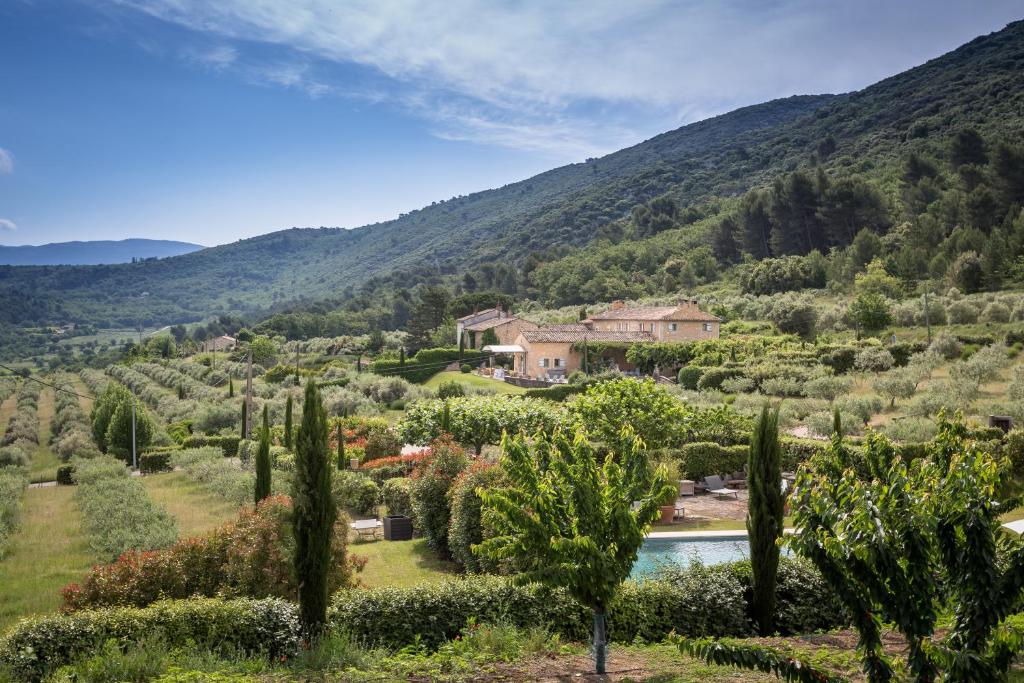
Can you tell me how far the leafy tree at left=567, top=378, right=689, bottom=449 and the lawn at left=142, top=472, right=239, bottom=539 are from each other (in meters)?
10.9

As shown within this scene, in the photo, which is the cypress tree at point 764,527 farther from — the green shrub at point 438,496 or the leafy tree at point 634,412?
the leafy tree at point 634,412

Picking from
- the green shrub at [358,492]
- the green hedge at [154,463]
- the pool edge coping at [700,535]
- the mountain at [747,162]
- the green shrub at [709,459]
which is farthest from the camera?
the mountain at [747,162]

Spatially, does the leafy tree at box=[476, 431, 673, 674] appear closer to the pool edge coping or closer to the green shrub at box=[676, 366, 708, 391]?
the pool edge coping

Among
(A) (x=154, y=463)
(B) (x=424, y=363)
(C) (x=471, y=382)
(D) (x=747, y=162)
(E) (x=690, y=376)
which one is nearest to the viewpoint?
(A) (x=154, y=463)

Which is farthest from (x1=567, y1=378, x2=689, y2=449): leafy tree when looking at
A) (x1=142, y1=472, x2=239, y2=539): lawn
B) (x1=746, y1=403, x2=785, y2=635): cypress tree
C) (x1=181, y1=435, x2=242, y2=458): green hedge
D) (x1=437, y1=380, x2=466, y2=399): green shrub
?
(x1=181, y1=435, x2=242, y2=458): green hedge

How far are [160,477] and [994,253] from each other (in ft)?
176

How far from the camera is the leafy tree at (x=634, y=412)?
903 inches

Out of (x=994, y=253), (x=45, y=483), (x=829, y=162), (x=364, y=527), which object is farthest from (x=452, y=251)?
(x=364, y=527)

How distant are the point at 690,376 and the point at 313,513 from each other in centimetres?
3732

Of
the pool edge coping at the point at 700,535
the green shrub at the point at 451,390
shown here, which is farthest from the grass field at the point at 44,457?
the pool edge coping at the point at 700,535

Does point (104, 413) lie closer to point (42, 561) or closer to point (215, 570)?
point (42, 561)

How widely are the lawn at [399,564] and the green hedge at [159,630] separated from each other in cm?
401

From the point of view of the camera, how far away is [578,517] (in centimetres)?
870

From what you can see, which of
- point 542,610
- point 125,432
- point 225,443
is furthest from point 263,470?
point 125,432
